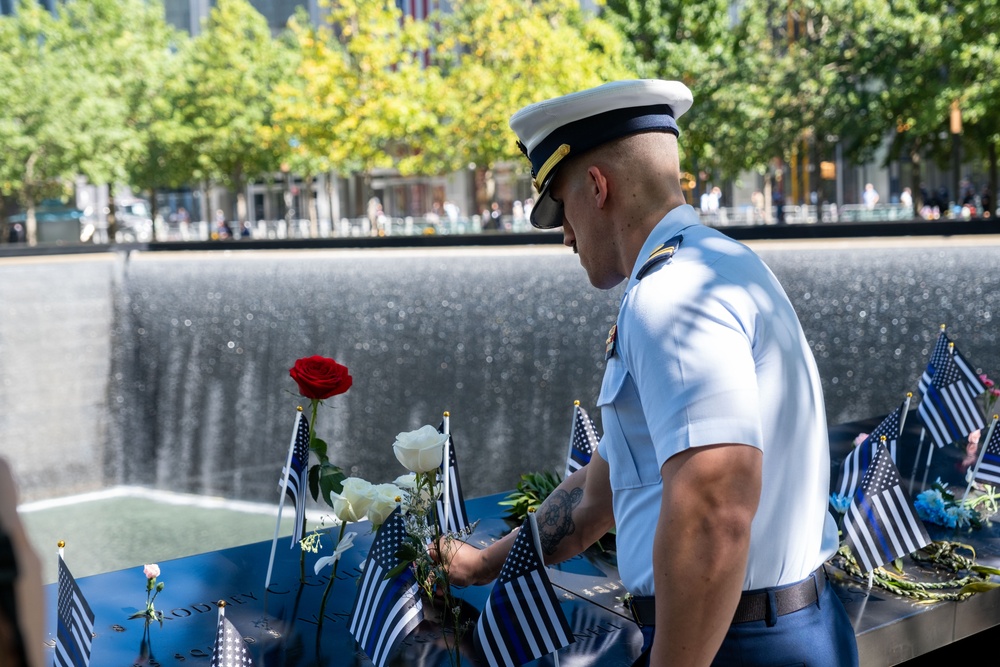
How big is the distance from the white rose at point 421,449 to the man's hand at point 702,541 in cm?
69

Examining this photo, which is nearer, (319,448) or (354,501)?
(354,501)

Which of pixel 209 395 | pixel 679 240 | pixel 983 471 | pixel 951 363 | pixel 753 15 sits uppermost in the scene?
pixel 753 15

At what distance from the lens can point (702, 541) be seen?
1351 millimetres

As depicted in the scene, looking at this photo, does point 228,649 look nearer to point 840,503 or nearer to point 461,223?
point 840,503

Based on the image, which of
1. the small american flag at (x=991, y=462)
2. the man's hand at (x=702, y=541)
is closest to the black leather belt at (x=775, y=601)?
the man's hand at (x=702, y=541)

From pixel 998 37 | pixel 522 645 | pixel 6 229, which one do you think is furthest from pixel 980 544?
pixel 6 229

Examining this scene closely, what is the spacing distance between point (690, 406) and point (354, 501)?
3.37 ft

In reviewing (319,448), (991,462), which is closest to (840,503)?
(991,462)

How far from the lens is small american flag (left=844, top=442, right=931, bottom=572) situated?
2.90 metres

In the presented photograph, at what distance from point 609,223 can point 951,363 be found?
3.13 metres

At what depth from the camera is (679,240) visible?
1.50m

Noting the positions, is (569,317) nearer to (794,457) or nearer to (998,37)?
(794,457)

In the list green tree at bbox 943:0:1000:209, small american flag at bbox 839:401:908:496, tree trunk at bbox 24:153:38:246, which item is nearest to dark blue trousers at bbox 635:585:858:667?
small american flag at bbox 839:401:908:496

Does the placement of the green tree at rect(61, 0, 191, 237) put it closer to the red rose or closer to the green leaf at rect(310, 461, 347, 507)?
the green leaf at rect(310, 461, 347, 507)
